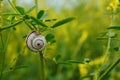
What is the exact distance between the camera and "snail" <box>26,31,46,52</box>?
0.88m

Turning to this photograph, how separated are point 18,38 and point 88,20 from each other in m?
0.83

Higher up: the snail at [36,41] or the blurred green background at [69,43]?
the snail at [36,41]

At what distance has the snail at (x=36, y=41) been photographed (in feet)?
2.90

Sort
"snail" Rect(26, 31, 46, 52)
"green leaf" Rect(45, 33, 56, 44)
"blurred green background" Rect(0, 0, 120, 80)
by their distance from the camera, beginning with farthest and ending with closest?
"blurred green background" Rect(0, 0, 120, 80) → "green leaf" Rect(45, 33, 56, 44) → "snail" Rect(26, 31, 46, 52)

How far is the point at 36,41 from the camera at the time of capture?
0.89m

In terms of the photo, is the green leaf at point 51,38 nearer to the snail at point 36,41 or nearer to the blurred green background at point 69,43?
the snail at point 36,41

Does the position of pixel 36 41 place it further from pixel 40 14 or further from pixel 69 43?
pixel 69 43

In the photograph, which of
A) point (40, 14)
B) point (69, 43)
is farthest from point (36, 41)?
point (69, 43)

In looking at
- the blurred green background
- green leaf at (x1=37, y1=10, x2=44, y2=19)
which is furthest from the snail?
the blurred green background

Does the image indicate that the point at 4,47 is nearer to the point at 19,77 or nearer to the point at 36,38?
the point at 36,38

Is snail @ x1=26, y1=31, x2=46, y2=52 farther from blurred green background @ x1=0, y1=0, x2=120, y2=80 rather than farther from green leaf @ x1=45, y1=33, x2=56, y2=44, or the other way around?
blurred green background @ x1=0, y1=0, x2=120, y2=80

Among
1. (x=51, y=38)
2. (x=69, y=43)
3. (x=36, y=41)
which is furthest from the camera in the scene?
(x=69, y=43)

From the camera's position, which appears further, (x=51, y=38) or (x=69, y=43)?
(x=69, y=43)

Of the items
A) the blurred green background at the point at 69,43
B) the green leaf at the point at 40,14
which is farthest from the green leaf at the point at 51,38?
the blurred green background at the point at 69,43
